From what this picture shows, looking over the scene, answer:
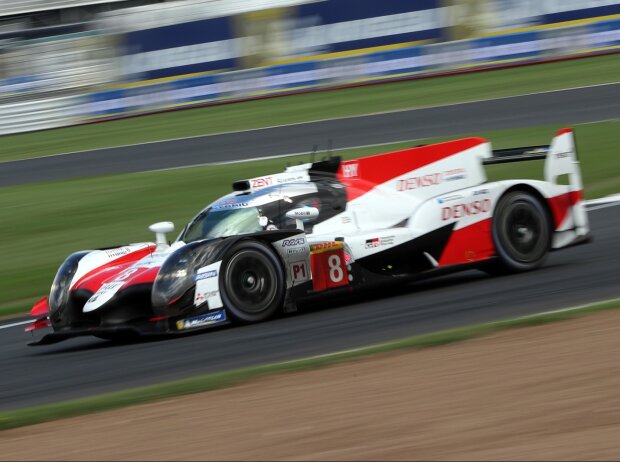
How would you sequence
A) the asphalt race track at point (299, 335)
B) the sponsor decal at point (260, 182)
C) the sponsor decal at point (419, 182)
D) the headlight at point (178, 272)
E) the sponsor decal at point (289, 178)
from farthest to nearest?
the sponsor decal at point (419, 182) → the sponsor decal at point (289, 178) → the sponsor decal at point (260, 182) → the headlight at point (178, 272) → the asphalt race track at point (299, 335)

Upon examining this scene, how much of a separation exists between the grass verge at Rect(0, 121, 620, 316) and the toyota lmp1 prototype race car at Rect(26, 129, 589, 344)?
2.78 metres

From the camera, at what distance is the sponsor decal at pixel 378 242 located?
895 cm

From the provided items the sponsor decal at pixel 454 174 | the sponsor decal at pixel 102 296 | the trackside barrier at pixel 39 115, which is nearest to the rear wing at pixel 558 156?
the sponsor decal at pixel 454 174

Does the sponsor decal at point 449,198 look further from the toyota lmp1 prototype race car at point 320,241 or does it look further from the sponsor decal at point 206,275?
the sponsor decal at point 206,275

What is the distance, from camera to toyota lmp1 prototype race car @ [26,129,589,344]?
829 cm

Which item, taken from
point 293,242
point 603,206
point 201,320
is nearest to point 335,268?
point 293,242

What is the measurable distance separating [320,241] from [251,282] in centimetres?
71

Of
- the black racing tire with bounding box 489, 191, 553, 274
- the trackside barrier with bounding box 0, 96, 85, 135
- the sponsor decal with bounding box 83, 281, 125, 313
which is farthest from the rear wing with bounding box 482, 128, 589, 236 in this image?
the trackside barrier with bounding box 0, 96, 85, 135

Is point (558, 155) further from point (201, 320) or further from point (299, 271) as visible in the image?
point (201, 320)

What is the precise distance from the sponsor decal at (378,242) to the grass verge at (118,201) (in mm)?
3998

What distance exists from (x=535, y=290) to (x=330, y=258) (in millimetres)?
1718

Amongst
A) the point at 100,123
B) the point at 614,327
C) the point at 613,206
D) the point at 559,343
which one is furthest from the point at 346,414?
the point at 100,123

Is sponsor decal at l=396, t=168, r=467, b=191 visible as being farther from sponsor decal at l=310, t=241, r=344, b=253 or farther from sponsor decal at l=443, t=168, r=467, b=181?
sponsor decal at l=310, t=241, r=344, b=253

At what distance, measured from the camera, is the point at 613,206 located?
511 inches
